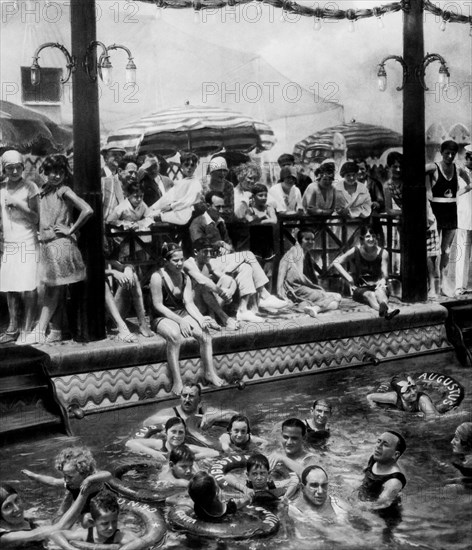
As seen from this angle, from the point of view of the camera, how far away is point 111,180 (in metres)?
7.62

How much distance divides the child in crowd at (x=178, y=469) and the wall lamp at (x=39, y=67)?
2617 millimetres

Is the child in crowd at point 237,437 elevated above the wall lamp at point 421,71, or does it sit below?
below

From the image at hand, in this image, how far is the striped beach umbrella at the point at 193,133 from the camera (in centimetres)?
752

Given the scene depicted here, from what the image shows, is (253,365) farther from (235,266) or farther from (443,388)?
(443,388)

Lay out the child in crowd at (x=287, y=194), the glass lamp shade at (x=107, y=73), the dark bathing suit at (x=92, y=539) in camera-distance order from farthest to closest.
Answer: the child in crowd at (x=287, y=194), the glass lamp shade at (x=107, y=73), the dark bathing suit at (x=92, y=539)

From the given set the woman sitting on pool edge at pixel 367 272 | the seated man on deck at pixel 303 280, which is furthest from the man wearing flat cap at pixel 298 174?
the woman sitting on pool edge at pixel 367 272

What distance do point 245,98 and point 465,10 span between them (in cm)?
245

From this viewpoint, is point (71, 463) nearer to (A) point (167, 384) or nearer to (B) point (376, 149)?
(A) point (167, 384)

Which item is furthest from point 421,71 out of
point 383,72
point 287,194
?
point 287,194

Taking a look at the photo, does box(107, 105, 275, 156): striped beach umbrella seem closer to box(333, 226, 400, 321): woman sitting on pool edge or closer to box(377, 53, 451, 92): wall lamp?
box(377, 53, 451, 92): wall lamp

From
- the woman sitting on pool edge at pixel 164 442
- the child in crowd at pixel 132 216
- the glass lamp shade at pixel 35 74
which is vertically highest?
the glass lamp shade at pixel 35 74

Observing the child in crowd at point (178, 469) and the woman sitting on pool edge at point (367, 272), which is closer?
the child in crowd at point (178, 469)

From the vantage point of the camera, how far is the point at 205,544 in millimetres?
6715

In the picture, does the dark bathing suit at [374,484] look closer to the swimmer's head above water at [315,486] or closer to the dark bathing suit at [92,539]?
the swimmer's head above water at [315,486]
